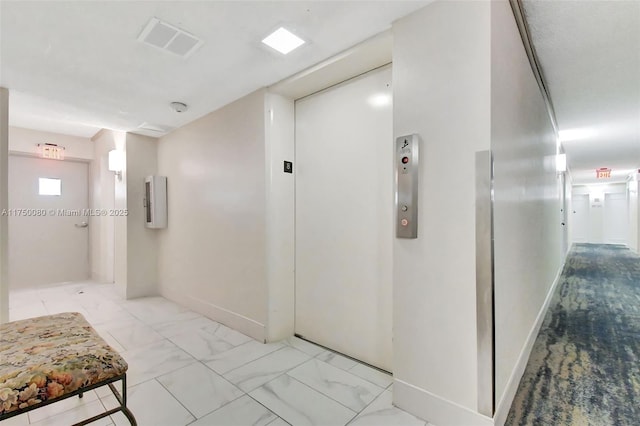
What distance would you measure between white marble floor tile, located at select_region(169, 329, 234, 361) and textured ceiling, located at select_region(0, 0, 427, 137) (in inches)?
97.9

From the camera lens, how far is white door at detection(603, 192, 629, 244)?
11977mm

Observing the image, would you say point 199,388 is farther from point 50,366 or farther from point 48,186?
point 48,186

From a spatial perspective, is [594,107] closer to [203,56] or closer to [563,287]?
[563,287]

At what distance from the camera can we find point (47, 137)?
15.8ft

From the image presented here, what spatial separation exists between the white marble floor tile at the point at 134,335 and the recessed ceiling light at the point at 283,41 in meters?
2.88

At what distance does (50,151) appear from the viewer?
15.2 feet

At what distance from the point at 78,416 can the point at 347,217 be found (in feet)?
7.28

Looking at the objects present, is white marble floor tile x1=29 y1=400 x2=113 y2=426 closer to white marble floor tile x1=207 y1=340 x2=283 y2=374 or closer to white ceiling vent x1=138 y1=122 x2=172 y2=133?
white marble floor tile x1=207 y1=340 x2=283 y2=374

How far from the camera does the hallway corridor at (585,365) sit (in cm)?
177

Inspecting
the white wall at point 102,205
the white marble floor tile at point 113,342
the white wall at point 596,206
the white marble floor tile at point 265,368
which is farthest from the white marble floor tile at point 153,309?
the white wall at point 596,206

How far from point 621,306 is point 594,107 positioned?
2677 mm

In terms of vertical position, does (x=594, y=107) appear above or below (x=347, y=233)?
above

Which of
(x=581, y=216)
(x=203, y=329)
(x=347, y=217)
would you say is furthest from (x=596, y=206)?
(x=203, y=329)

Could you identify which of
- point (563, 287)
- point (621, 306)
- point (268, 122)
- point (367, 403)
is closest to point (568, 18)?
point (268, 122)
